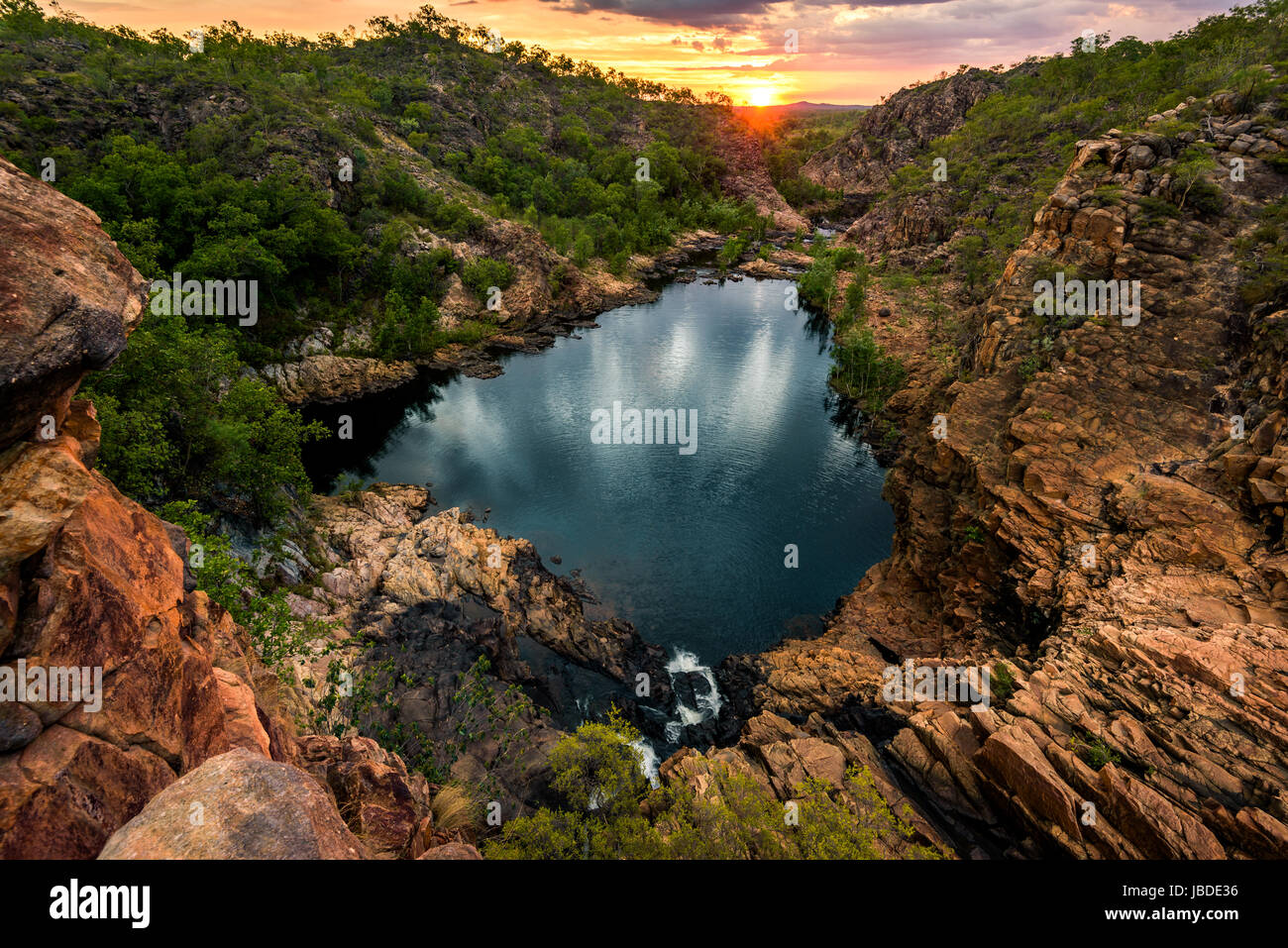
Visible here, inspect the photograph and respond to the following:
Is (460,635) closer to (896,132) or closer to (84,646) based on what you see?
(84,646)

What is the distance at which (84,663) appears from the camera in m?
8.86

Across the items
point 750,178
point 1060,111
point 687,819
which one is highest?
point 750,178

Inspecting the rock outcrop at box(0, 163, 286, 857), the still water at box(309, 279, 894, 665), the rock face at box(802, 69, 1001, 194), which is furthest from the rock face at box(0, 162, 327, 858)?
the rock face at box(802, 69, 1001, 194)

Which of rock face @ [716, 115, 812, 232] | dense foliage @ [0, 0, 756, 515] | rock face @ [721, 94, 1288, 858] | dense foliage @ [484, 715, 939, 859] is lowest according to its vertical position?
dense foliage @ [484, 715, 939, 859]

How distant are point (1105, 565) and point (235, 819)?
27840 mm

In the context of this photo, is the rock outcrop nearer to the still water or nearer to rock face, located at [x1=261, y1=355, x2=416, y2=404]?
the still water

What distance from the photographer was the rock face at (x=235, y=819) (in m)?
6.80

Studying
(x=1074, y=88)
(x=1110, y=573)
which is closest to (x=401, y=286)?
(x=1110, y=573)

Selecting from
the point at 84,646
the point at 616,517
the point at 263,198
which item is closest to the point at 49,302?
the point at 84,646

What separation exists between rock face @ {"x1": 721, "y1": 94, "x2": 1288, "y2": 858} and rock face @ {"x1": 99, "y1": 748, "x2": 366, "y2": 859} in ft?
58.0

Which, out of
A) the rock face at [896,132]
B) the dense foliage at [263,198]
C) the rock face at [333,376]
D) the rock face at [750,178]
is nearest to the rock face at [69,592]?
the dense foliage at [263,198]

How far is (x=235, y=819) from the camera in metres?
7.18

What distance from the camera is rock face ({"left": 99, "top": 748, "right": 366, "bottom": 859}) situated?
268 inches

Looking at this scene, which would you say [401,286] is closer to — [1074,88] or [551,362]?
[551,362]
